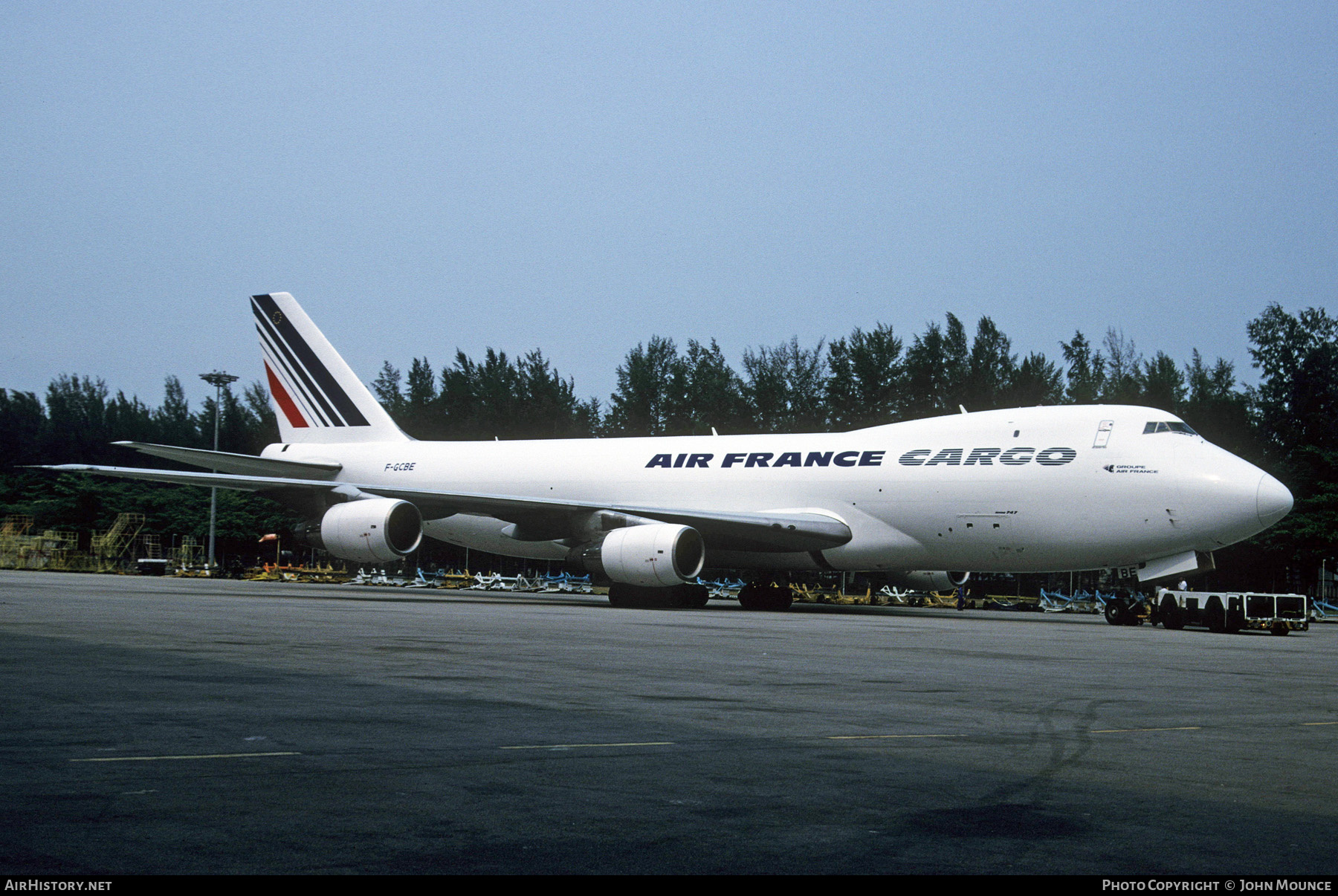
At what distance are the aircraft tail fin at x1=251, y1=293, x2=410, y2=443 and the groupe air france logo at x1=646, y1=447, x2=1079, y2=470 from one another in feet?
32.7

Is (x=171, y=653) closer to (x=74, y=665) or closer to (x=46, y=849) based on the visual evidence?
(x=74, y=665)

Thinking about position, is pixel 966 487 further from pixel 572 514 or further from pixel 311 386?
pixel 311 386

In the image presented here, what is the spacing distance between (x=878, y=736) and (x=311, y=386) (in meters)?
31.0

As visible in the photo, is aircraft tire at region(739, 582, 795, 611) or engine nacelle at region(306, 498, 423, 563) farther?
aircraft tire at region(739, 582, 795, 611)

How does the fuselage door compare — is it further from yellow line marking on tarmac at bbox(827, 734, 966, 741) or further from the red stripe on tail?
the red stripe on tail

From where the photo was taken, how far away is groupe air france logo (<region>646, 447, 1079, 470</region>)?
24.3m

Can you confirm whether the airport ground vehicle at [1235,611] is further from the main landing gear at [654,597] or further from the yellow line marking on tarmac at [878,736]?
the yellow line marking on tarmac at [878,736]

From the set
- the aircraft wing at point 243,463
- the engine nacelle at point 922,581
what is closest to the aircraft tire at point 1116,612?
the engine nacelle at point 922,581

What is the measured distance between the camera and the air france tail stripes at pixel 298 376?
35875mm

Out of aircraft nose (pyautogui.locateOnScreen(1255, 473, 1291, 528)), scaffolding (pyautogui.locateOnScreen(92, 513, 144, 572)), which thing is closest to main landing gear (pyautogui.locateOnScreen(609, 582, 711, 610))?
aircraft nose (pyautogui.locateOnScreen(1255, 473, 1291, 528))

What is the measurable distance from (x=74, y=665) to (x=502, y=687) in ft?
11.8

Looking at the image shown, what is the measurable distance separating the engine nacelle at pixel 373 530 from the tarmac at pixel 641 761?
14003 mm

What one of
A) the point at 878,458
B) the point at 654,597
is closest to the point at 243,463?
the point at 654,597

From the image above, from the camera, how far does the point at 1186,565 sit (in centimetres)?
2330
